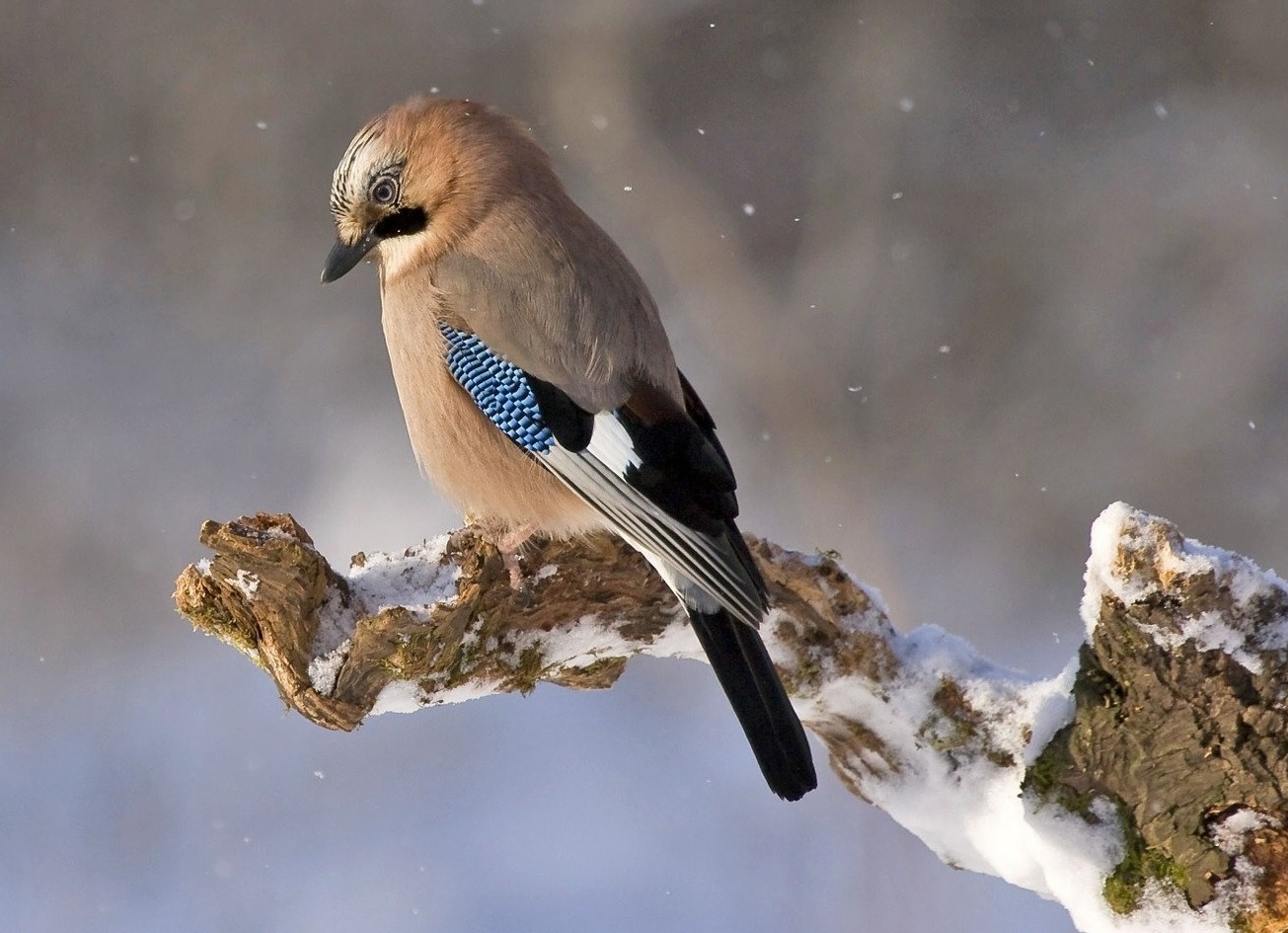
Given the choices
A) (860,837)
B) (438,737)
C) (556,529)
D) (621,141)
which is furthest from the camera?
(621,141)

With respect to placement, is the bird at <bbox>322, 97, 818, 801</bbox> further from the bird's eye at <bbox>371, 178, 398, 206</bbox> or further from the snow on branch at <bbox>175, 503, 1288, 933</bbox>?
the snow on branch at <bbox>175, 503, 1288, 933</bbox>

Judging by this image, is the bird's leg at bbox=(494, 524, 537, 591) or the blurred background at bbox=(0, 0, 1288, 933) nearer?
the bird's leg at bbox=(494, 524, 537, 591)

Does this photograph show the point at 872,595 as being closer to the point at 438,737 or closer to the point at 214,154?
the point at 438,737

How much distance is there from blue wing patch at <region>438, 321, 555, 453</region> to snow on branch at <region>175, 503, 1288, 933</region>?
0.19m

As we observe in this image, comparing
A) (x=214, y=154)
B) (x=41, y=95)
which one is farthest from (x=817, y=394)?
(x=41, y=95)

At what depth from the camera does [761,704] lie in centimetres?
206

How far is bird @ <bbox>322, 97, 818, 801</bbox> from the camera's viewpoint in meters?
2.10

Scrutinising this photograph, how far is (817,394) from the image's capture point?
489cm

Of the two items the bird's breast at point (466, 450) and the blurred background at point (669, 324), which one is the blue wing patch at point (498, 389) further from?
the blurred background at point (669, 324)

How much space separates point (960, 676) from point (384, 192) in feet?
4.21

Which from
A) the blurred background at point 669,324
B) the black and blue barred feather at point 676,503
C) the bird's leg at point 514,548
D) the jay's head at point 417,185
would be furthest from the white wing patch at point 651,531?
the blurred background at point 669,324

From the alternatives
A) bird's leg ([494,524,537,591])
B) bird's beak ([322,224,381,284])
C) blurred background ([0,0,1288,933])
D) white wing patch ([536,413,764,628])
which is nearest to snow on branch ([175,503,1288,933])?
bird's leg ([494,524,537,591])

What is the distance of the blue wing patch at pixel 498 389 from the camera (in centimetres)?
227

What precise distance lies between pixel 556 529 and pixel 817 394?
8.83 feet
